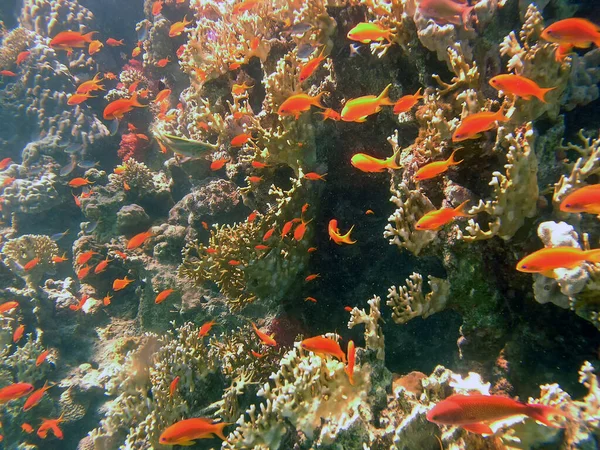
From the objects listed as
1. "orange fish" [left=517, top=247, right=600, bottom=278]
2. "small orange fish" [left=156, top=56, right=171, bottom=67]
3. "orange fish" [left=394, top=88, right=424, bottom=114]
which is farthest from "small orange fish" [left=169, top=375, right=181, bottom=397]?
"small orange fish" [left=156, top=56, right=171, bottom=67]

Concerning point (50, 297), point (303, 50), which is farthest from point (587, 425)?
point (50, 297)

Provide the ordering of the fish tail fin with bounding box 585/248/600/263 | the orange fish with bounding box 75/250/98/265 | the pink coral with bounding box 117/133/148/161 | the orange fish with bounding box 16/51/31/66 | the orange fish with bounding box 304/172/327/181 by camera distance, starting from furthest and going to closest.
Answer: the orange fish with bounding box 16/51/31/66 < the pink coral with bounding box 117/133/148/161 < the orange fish with bounding box 75/250/98/265 < the orange fish with bounding box 304/172/327/181 < the fish tail fin with bounding box 585/248/600/263

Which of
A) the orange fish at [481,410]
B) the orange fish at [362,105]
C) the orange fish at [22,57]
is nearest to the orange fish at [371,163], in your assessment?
the orange fish at [362,105]

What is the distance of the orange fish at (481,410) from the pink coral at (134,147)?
9.67 meters

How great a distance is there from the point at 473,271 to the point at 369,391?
1.59 meters

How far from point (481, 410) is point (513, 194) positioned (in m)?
1.82

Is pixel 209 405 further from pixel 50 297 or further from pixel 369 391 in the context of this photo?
pixel 50 297

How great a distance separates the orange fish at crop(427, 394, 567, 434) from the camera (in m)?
2.11

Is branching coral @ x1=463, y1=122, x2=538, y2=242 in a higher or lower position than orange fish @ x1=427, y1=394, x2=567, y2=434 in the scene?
higher

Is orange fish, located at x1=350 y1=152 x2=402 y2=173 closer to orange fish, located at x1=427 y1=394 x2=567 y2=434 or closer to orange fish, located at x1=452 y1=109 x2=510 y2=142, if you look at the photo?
orange fish, located at x1=452 y1=109 x2=510 y2=142

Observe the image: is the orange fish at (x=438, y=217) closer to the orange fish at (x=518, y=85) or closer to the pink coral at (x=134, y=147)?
the orange fish at (x=518, y=85)

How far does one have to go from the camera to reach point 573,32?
9.20 feet

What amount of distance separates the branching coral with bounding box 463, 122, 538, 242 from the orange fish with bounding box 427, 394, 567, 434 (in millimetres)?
1391

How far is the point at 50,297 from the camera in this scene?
803 cm
